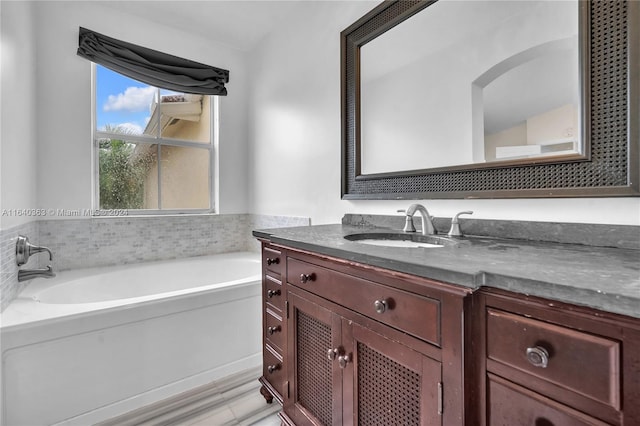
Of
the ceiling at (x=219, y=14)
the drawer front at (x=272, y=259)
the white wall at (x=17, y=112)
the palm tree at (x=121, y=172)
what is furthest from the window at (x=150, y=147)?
the drawer front at (x=272, y=259)

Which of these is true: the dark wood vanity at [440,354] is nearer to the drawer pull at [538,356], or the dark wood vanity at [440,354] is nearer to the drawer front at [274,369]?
the drawer pull at [538,356]

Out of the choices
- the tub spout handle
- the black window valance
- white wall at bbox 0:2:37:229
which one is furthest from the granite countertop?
the black window valance

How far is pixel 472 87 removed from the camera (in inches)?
50.8

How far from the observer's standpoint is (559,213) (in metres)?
1.05

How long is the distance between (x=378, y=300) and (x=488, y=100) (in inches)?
37.3

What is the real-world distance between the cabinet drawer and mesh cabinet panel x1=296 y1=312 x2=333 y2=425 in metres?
0.16

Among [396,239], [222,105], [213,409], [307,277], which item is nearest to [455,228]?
[396,239]

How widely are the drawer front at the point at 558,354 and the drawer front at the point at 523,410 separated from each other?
0.15 feet

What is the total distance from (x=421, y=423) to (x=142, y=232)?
2535mm

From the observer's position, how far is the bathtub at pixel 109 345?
1.35 metres

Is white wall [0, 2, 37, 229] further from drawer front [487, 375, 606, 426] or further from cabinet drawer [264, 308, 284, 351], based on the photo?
drawer front [487, 375, 606, 426]

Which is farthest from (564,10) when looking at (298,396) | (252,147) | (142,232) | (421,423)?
(142,232)

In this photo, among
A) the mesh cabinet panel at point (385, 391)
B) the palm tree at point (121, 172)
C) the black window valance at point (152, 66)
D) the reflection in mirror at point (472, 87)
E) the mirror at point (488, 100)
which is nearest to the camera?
the mesh cabinet panel at point (385, 391)

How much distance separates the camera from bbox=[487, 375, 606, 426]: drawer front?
1.81 feet
